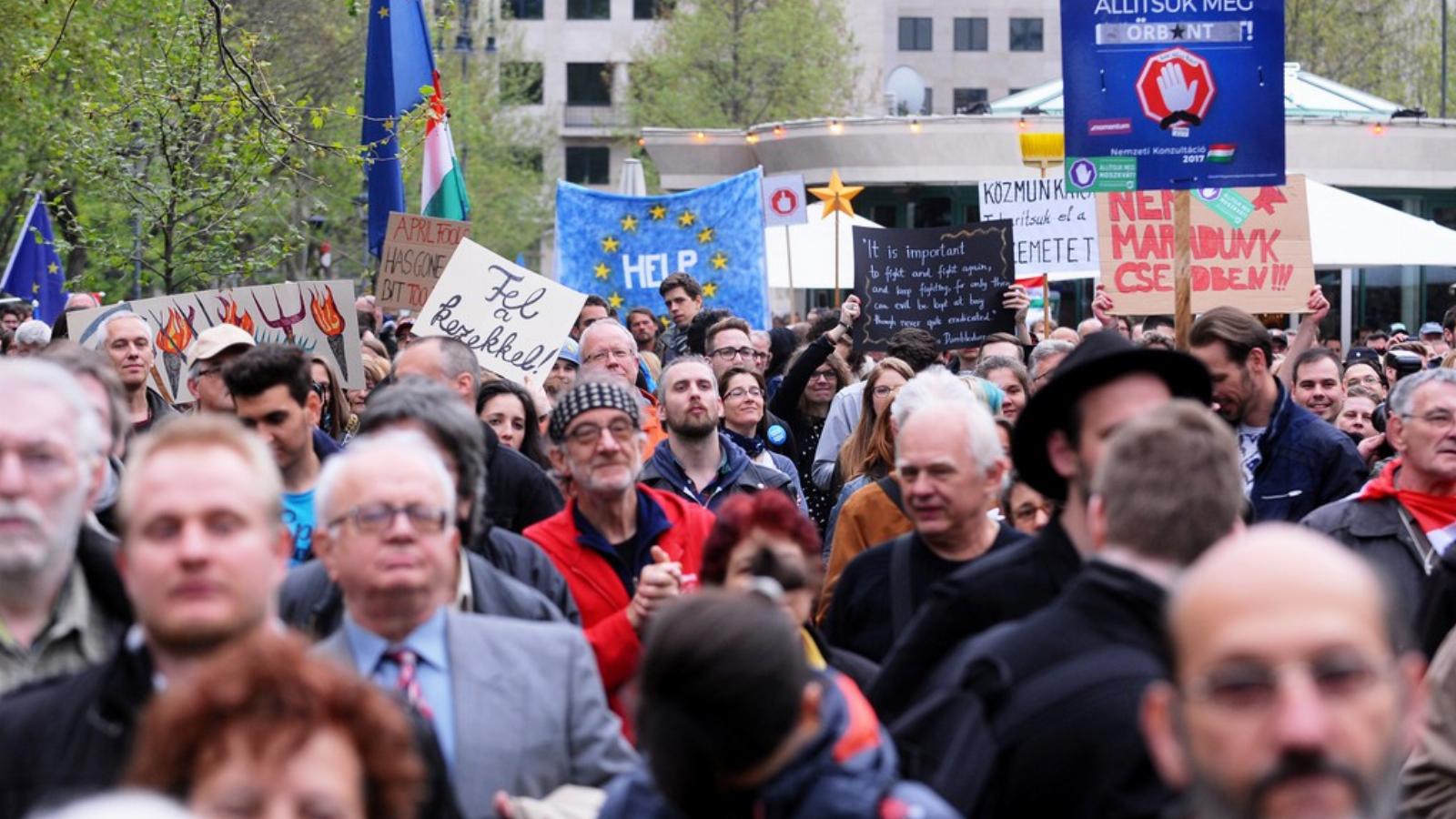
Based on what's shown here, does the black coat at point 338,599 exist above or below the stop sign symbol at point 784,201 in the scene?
below

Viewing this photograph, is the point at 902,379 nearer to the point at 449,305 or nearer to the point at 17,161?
the point at 449,305

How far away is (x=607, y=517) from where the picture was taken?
22.4 feet

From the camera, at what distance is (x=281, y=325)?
12.5 meters

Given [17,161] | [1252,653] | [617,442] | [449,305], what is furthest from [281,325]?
[17,161]

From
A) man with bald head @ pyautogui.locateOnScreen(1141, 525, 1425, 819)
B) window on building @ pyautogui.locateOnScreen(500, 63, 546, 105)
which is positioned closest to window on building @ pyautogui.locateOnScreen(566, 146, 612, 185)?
window on building @ pyautogui.locateOnScreen(500, 63, 546, 105)

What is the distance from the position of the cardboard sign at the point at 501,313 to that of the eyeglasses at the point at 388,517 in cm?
634

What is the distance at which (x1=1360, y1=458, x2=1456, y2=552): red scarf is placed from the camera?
725 centimetres

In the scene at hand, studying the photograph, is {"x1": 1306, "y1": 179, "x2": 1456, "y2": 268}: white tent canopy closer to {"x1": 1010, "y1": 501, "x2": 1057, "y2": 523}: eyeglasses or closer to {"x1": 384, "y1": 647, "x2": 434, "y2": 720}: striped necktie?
{"x1": 1010, "y1": 501, "x2": 1057, "y2": 523}: eyeglasses

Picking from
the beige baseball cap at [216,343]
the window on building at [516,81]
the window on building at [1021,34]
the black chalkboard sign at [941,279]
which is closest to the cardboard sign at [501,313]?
the beige baseball cap at [216,343]

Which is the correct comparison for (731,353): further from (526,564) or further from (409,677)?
(409,677)

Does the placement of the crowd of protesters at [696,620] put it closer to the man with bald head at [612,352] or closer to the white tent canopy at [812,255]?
the man with bald head at [612,352]

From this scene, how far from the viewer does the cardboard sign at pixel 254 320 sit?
1217cm

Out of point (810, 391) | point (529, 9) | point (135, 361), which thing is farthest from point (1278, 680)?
point (529, 9)

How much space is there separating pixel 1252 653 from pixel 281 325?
10250 mm
